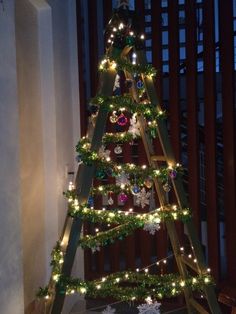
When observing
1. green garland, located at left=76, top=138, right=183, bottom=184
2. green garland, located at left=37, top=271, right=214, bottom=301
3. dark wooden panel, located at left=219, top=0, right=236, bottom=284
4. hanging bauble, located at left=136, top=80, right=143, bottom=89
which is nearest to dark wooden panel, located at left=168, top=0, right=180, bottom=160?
dark wooden panel, located at left=219, top=0, right=236, bottom=284

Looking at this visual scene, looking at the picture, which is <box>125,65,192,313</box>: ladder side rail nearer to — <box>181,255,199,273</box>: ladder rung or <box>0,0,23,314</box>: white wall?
<box>181,255,199,273</box>: ladder rung

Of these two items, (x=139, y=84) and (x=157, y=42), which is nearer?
(x=139, y=84)

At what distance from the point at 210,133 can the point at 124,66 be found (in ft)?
4.67

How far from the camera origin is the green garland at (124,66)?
1.95m

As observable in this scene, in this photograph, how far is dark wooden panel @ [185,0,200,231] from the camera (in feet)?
10.3

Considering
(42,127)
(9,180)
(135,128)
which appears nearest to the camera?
(9,180)

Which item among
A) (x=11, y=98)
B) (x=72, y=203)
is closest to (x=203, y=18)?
(x=11, y=98)

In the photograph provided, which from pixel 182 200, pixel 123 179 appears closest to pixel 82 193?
A: pixel 123 179

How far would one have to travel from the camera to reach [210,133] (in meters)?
3.15

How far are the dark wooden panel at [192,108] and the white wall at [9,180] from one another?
154 centimetres

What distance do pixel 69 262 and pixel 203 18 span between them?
2278 mm

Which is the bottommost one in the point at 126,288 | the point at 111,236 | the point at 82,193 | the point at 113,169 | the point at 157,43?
the point at 126,288

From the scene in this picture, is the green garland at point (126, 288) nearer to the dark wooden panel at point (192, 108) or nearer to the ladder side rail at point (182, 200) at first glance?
the ladder side rail at point (182, 200)

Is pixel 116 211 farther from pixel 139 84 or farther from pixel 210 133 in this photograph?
pixel 210 133
